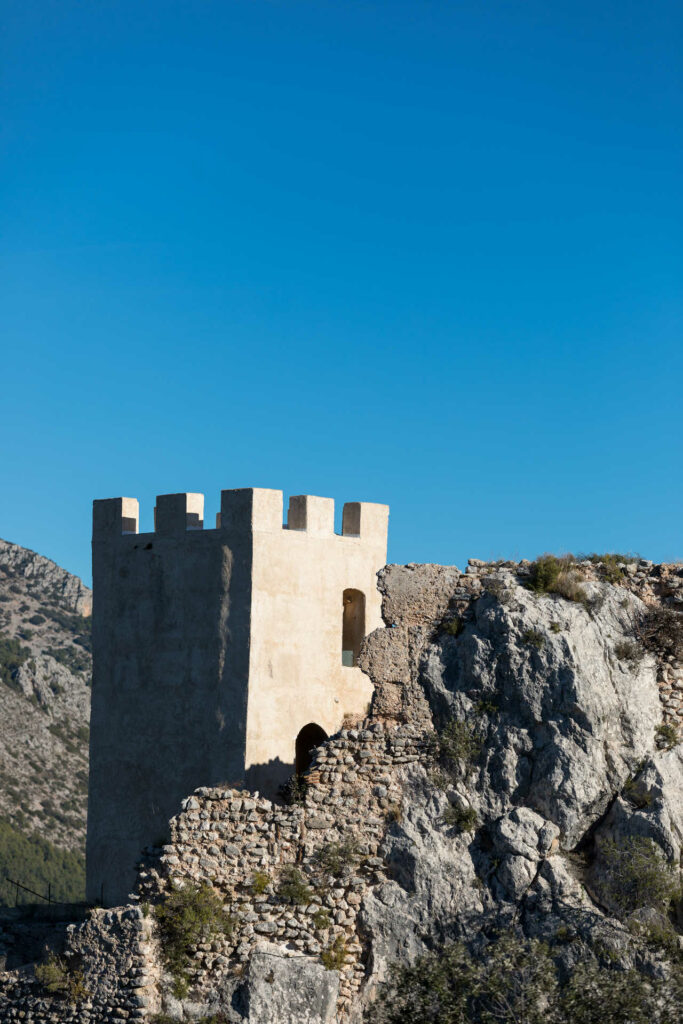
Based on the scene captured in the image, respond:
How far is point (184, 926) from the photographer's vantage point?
1970 centimetres

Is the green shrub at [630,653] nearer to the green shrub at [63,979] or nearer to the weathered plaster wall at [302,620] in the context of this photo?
the weathered plaster wall at [302,620]

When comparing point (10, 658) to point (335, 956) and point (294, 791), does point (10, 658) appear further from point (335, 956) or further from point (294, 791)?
point (335, 956)

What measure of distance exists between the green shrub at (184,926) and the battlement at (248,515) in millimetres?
6769

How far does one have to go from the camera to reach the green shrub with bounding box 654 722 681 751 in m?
21.3

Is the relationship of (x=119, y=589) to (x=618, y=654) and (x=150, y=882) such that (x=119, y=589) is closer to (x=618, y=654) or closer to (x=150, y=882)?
(x=150, y=882)

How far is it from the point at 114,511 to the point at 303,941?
996 cm

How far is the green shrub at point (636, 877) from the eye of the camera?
1942cm

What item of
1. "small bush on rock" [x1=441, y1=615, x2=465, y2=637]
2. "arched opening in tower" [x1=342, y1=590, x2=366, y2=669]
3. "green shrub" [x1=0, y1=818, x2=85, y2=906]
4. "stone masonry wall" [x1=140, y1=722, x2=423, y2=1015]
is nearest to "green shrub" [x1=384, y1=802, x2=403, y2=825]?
"stone masonry wall" [x1=140, y1=722, x2=423, y2=1015]

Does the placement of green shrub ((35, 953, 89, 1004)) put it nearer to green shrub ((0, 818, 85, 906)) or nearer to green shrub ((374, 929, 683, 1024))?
green shrub ((374, 929, 683, 1024))

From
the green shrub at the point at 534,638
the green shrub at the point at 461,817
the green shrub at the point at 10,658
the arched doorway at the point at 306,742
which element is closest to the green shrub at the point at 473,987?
the green shrub at the point at 461,817

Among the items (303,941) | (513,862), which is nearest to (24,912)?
(303,941)

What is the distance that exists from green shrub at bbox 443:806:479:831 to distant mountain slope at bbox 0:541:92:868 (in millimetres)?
30698

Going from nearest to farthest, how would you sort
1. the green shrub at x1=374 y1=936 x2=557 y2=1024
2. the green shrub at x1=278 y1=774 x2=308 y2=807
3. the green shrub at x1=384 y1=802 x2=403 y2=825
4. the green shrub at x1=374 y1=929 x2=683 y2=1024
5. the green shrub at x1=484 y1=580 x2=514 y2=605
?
the green shrub at x1=374 y1=929 x2=683 y2=1024, the green shrub at x1=374 y1=936 x2=557 y2=1024, the green shrub at x1=384 y1=802 x2=403 y2=825, the green shrub at x1=278 y1=774 x2=308 y2=807, the green shrub at x1=484 y1=580 x2=514 y2=605

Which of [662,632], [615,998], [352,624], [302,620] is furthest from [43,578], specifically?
[615,998]
